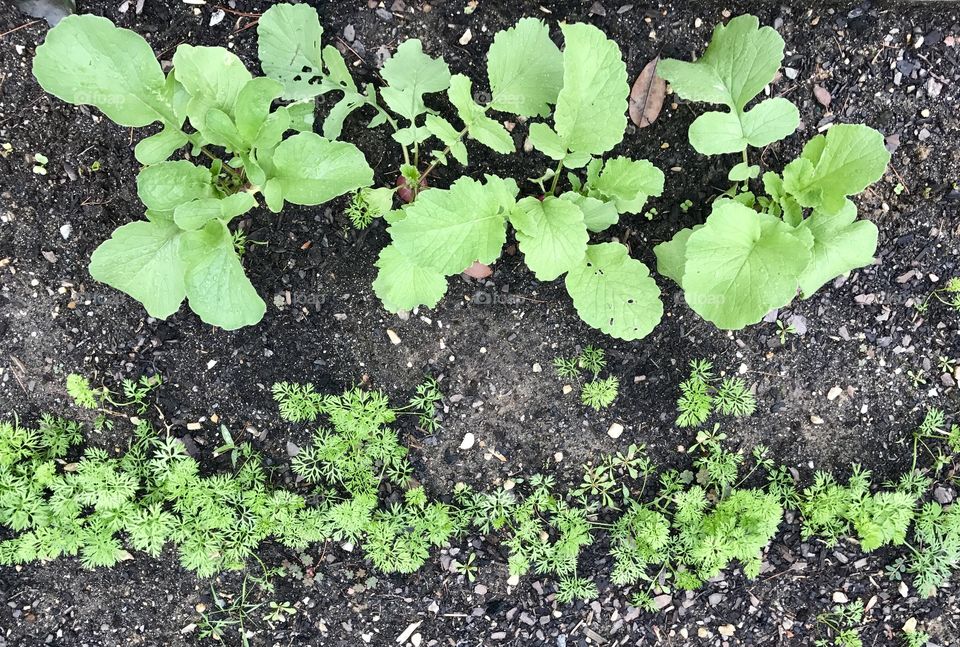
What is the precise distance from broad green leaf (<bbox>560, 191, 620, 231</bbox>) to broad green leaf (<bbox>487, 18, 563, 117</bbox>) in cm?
32

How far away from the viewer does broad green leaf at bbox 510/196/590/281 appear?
2.21 metres

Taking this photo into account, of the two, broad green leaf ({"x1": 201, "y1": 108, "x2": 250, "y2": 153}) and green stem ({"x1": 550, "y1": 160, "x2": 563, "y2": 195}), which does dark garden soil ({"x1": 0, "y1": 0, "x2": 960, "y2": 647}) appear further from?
broad green leaf ({"x1": 201, "y1": 108, "x2": 250, "y2": 153})

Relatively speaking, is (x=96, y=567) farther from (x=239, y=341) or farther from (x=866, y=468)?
(x=866, y=468)

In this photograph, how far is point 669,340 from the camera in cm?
274

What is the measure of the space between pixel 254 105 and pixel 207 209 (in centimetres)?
38

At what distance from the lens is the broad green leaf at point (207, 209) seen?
85.5 inches

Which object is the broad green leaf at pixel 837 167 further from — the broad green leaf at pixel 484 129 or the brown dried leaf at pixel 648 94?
A: the broad green leaf at pixel 484 129

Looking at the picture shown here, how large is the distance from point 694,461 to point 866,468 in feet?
2.43

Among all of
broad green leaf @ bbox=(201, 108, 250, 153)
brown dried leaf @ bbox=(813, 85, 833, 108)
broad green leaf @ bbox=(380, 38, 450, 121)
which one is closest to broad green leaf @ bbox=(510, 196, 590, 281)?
broad green leaf @ bbox=(380, 38, 450, 121)

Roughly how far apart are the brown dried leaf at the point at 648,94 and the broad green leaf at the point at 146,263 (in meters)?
1.83

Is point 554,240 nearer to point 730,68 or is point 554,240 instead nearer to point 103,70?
point 730,68

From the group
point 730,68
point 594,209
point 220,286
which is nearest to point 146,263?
point 220,286

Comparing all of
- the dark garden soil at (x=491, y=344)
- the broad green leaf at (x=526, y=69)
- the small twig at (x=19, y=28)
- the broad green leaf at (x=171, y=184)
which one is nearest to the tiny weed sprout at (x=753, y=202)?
the dark garden soil at (x=491, y=344)

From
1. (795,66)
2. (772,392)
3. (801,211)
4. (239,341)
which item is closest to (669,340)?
(772,392)
